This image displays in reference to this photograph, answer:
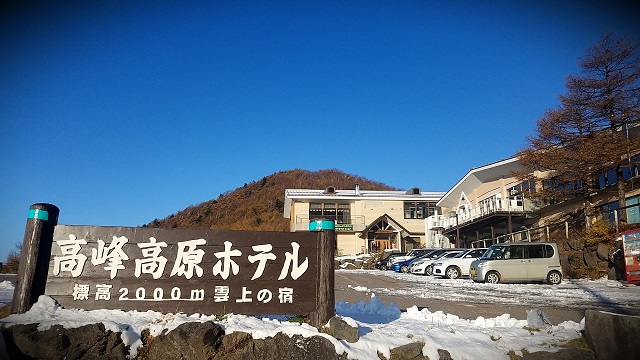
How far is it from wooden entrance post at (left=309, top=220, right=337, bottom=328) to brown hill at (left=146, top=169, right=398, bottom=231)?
4530 centimetres

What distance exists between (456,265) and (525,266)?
4087 millimetres

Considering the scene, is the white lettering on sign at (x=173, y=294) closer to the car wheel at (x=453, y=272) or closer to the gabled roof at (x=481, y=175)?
the car wheel at (x=453, y=272)

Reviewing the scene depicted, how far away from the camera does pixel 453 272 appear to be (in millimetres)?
20188

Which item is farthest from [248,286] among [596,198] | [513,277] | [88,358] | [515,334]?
[596,198]

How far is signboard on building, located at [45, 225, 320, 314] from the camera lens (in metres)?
5.21

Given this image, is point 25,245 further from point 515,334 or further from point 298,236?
point 515,334

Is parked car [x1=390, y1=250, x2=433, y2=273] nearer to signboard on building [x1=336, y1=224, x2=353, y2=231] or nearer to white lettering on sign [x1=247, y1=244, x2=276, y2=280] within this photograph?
signboard on building [x1=336, y1=224, x2=353, y2=231]

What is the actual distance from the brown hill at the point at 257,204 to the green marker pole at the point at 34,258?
45.2m

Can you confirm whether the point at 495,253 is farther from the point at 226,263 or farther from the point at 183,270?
the point at 183,270

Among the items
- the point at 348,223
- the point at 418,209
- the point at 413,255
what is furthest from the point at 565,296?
the point at 418,209

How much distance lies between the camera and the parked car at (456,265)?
20.1 m

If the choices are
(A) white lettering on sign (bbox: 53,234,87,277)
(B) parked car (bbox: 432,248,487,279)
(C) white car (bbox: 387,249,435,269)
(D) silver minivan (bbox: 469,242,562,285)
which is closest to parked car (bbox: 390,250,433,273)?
(C) white car (bbox: 387,249,435,269)

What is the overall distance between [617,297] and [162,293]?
11811 mm

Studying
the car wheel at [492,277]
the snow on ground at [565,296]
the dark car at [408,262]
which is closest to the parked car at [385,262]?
the dark car at [408,262]
